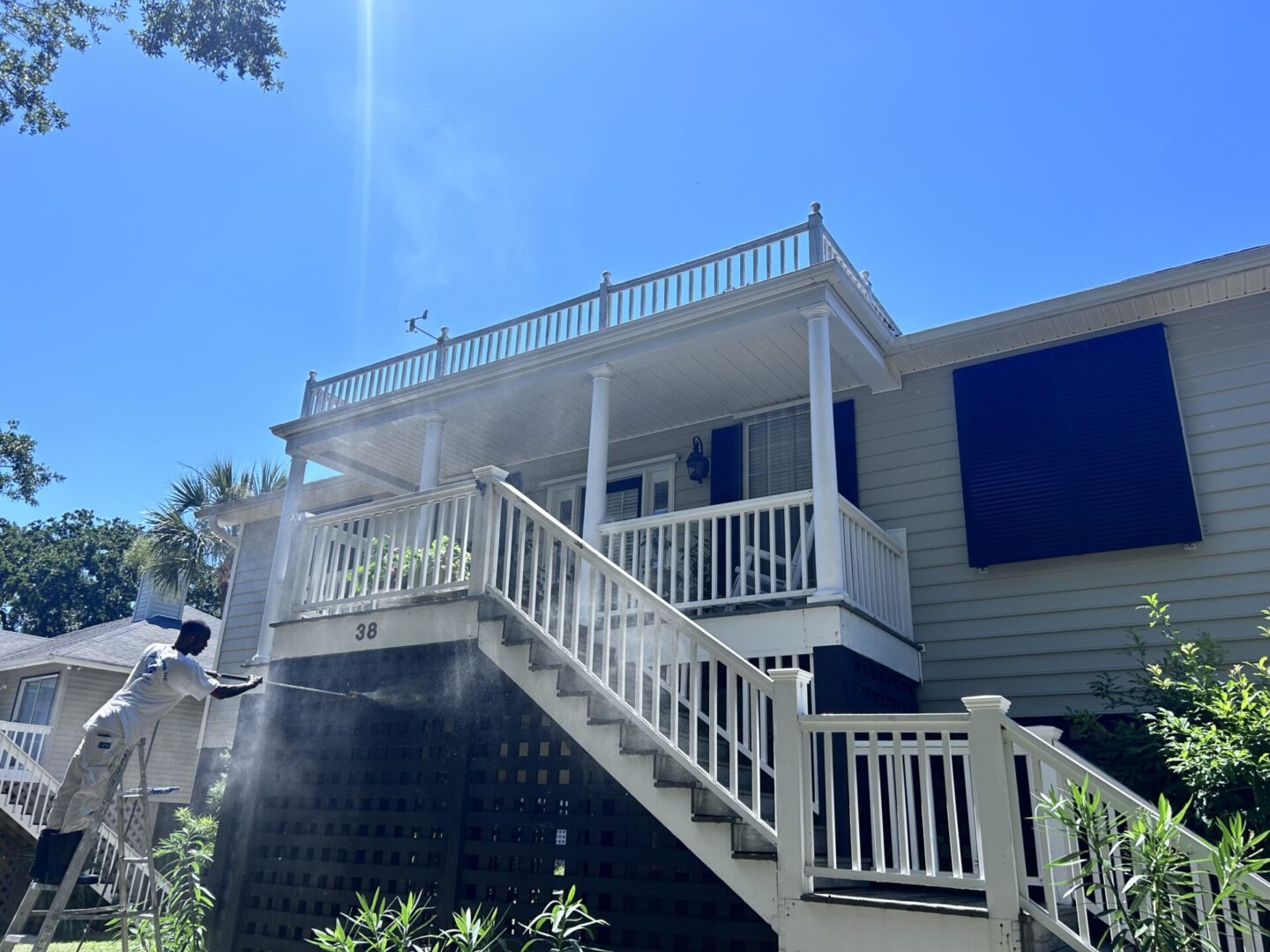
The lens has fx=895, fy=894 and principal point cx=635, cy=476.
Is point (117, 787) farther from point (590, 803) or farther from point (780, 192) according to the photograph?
point (780, 192)

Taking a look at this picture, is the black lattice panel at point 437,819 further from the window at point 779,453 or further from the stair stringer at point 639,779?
the window at point 779,453

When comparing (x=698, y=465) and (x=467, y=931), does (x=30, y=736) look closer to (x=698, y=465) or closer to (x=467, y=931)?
(x=698, y=465)

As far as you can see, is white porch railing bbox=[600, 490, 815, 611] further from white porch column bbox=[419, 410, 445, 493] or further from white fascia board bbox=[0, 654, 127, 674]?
white fascia board bbox=[0, 654, 127, 674]

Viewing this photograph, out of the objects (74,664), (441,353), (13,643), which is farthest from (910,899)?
(13,643)

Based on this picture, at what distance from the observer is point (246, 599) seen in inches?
579

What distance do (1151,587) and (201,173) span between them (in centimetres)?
1131

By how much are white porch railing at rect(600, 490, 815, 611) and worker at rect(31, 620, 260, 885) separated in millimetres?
3554

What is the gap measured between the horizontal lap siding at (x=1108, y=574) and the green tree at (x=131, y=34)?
7865mm

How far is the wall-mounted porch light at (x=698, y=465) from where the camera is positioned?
383 inches

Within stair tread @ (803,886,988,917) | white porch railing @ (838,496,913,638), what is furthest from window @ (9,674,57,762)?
stair tread @ (803,886,988,917)

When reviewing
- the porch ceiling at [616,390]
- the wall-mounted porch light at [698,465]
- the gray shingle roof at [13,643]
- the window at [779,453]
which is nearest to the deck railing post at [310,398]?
the porch ceiling at [616,390]

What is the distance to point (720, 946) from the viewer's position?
14.7 feet

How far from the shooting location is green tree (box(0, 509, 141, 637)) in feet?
143

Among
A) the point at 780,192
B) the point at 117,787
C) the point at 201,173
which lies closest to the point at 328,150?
the point at 201,173
